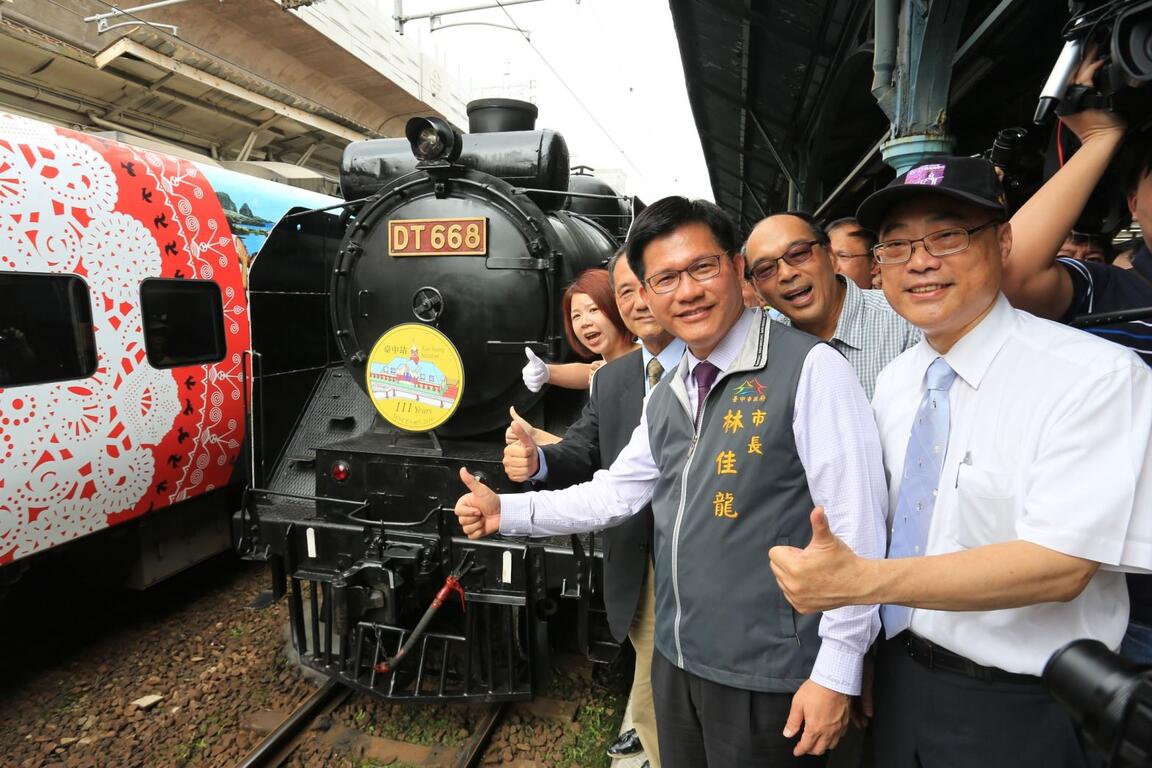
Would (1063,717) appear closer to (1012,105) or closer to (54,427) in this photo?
(54,427)

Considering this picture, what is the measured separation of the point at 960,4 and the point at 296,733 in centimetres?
461

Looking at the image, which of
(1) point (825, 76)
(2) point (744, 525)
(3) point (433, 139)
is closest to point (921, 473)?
(2) point (744, 525)

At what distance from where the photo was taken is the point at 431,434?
3.57 meters

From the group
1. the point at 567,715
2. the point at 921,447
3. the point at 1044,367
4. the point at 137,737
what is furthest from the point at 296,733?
the point at 1044,367

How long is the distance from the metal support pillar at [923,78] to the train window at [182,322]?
466 cm

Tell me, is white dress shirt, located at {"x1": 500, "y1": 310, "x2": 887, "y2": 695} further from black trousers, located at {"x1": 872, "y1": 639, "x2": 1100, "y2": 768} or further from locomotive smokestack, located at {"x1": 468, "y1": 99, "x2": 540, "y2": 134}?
locomotive smokestack, located at {"x1": 468, "y1": 99, "x2": 540, "y2": 134}

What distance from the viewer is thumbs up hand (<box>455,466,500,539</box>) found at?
1951mm

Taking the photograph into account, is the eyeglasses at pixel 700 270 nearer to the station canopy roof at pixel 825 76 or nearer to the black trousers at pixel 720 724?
the black trousers at pixel 720 724

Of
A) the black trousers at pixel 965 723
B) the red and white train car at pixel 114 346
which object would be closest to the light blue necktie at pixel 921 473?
the black trousers at pixel 965 723

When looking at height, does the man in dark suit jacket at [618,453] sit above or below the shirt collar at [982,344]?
below

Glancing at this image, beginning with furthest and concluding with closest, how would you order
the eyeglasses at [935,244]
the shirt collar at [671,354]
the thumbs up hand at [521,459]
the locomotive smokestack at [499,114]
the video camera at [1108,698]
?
the locomotive smokestack at [499,114]
the thumbs up hand at [521,459]
the shirt collar at [671,354]
the eyeglasses at [935,244]
the video camera at [1108,698]

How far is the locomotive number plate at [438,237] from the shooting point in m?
3.53

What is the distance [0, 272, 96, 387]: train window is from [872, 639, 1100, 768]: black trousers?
14.8ft

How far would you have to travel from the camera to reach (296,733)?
3.36m
